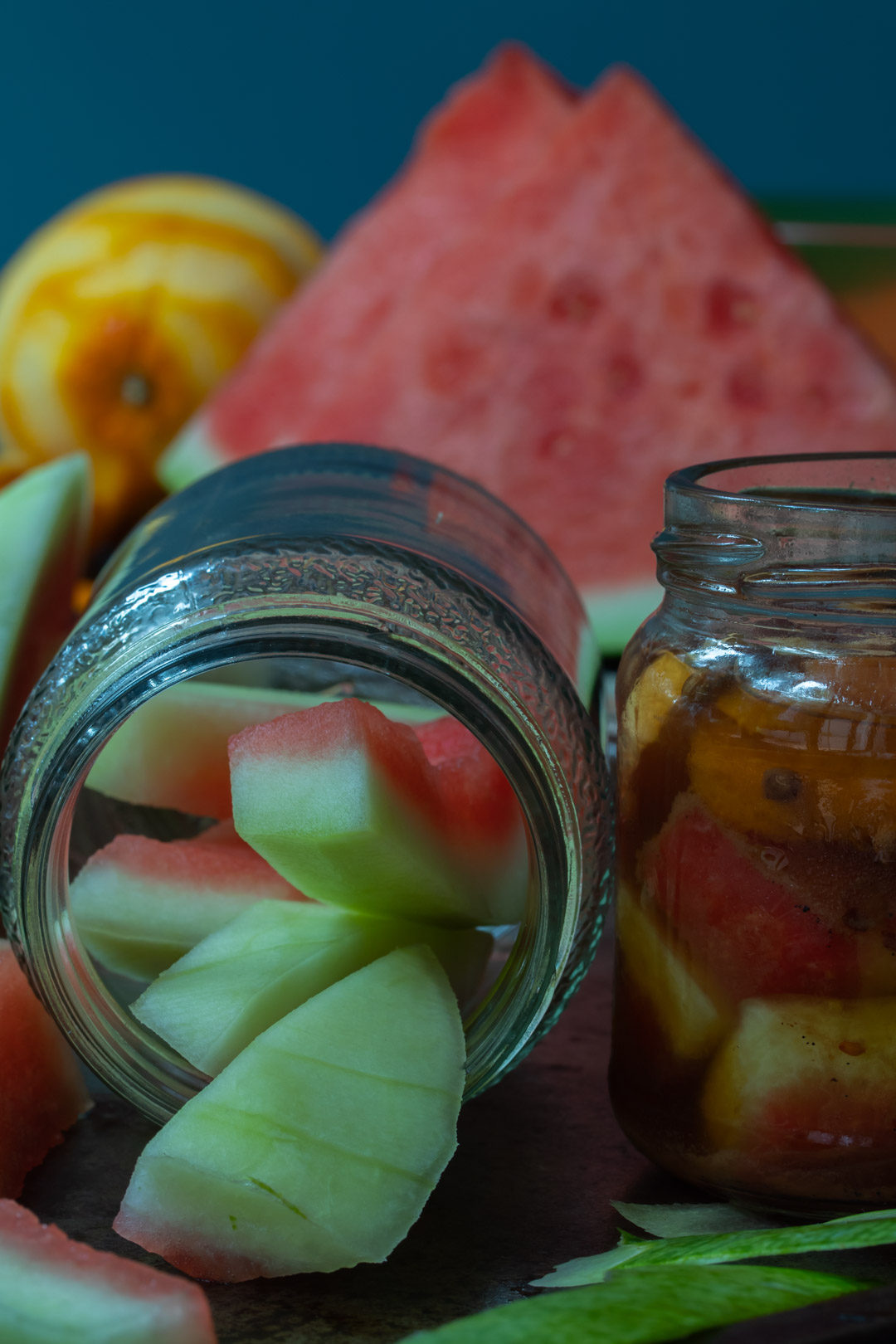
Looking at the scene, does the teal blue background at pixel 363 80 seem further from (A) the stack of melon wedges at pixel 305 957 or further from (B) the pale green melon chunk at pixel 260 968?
(B) the pale green melon chunk at pixel 260 968

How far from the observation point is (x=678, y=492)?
0.72 m

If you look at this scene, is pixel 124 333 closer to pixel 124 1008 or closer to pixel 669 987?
pixel 124 1008

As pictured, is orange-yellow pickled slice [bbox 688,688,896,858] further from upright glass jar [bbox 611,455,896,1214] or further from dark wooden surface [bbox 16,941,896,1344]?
dark wooden surface [bbox 16,941,896,1344]

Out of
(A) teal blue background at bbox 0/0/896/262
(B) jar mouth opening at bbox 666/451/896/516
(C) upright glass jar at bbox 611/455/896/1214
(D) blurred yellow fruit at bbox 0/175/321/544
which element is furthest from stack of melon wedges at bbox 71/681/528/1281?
(A) teal blue background at bbox 0/0/896/262

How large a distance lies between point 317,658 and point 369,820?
105 mm

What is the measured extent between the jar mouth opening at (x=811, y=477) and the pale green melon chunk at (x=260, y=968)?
29 centimetres

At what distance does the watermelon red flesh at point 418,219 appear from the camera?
5.28 ft

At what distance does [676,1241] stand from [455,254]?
1.21 m

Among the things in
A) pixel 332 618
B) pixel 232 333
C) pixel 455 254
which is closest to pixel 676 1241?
pixel 332 618

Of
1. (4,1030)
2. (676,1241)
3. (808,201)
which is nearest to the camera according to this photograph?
(676,1241)

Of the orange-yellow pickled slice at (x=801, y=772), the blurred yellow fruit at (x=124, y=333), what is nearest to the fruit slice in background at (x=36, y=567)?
the orange-yellow pickled slice at (x=801, y=772)

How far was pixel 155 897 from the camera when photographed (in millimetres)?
785

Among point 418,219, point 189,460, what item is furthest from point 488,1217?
point 418,219

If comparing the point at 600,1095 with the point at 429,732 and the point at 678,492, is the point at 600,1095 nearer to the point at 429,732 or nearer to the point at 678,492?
the point at 429,732
